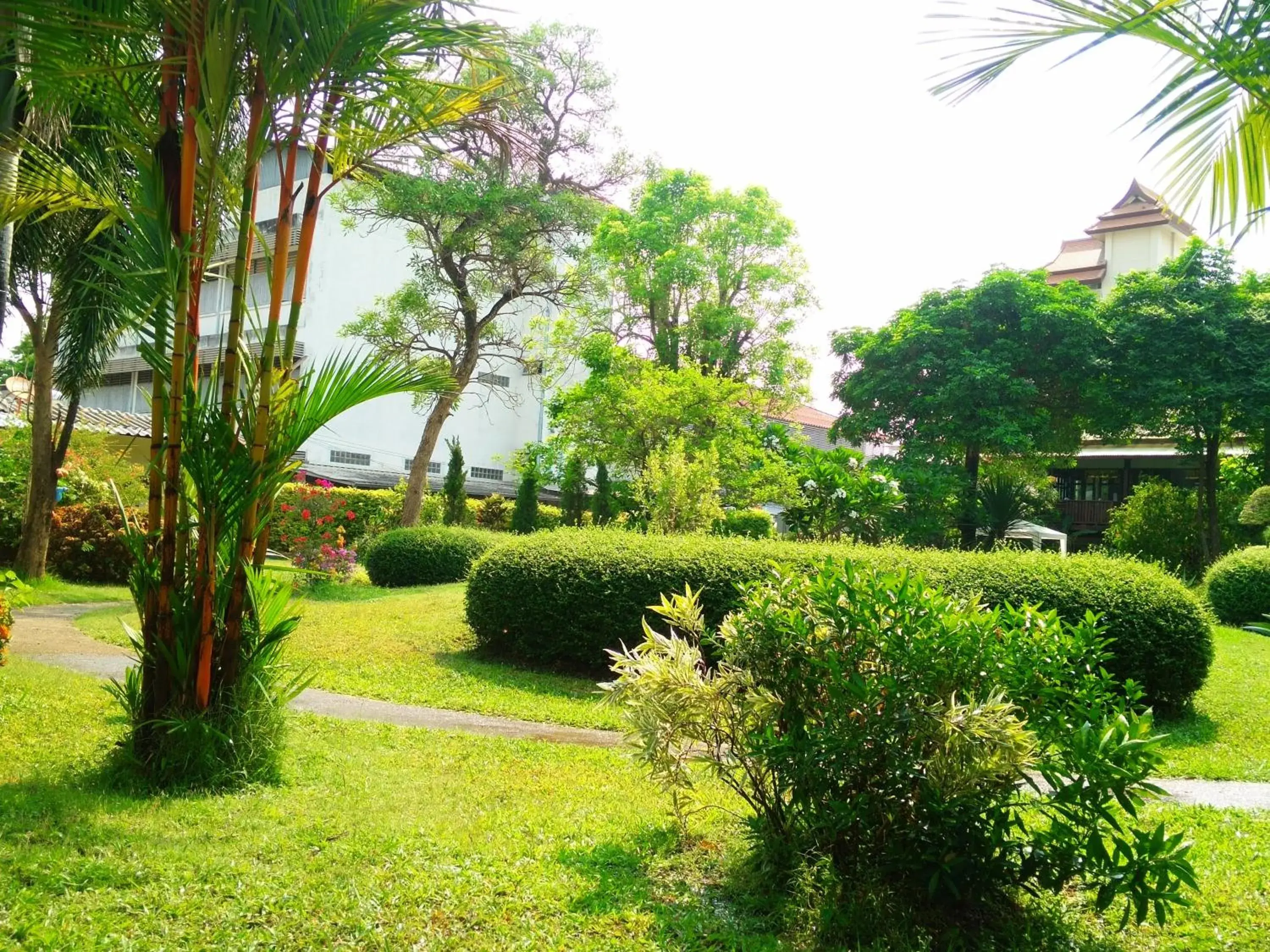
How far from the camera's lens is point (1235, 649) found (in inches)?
521

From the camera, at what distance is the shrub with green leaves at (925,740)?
3525 millimetres

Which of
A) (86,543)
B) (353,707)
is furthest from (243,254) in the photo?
(86,543)

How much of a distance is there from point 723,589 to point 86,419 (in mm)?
19390

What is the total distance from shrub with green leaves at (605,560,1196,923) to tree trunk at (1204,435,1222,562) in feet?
78.9

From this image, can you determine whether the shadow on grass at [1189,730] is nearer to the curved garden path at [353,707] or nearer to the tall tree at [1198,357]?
the curved garden path at [353,707]

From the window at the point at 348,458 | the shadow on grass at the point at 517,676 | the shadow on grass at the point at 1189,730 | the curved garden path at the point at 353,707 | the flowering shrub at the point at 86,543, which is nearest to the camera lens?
the curved garden path at the point at 353,707

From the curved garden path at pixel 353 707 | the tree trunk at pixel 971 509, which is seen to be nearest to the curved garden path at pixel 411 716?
the curved garden path at pixel 353 707

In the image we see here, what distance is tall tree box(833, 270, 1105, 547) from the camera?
86.0ft

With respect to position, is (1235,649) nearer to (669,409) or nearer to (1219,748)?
(1219,748)

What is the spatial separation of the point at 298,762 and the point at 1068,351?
25.4m

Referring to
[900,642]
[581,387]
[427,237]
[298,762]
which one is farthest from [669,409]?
[900,642]

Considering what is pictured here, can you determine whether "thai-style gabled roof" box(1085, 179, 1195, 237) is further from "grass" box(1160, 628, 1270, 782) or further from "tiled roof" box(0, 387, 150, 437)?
"tiled roof" box(0, 387, 150, 437)

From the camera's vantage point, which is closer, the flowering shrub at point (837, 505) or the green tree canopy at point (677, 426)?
the flowering shrub at point (837, 505)

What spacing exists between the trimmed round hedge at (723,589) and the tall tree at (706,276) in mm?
16841
